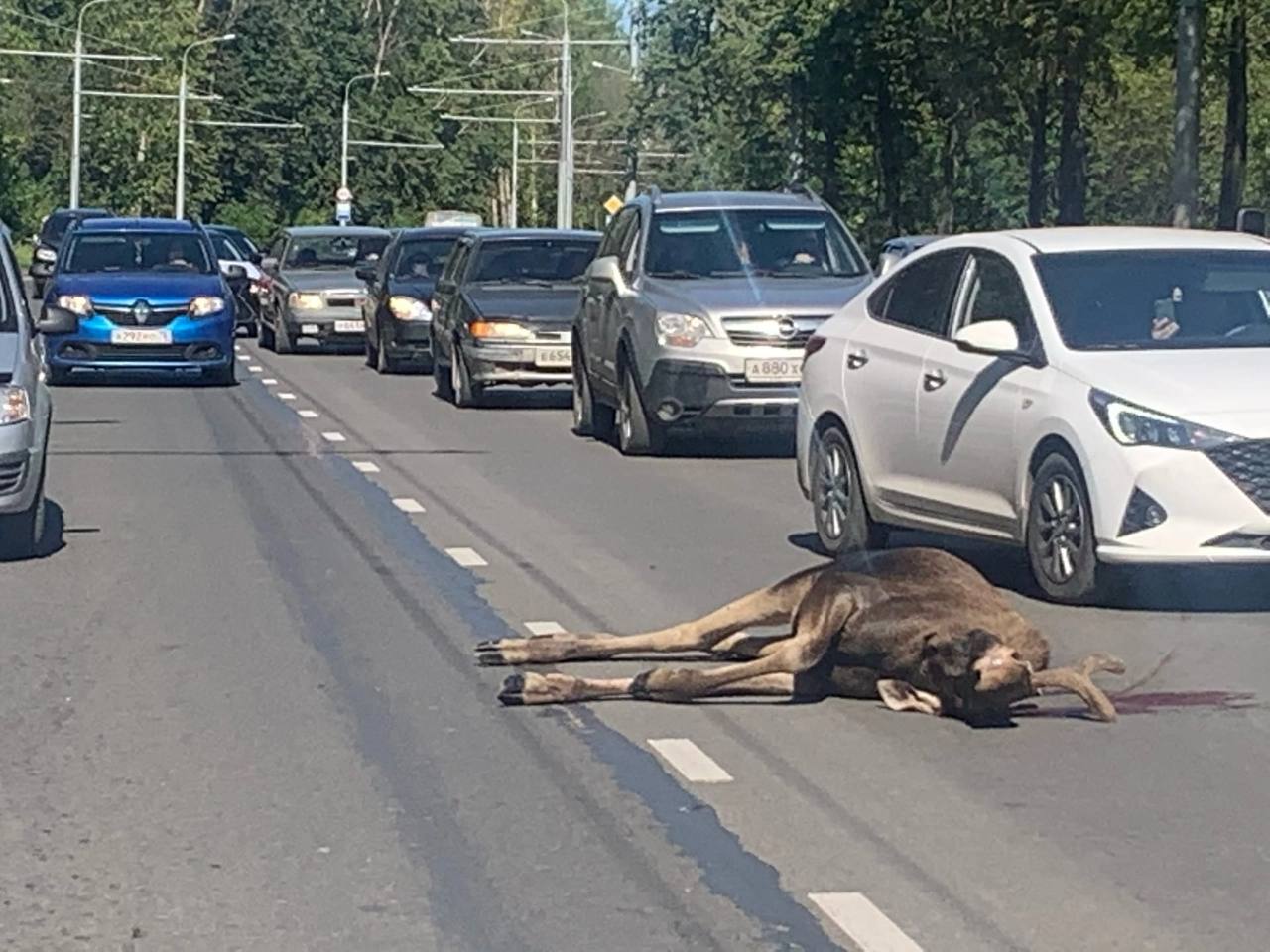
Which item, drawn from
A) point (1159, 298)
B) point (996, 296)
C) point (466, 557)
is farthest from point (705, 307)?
point (1159, 298)

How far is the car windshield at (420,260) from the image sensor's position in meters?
30.3

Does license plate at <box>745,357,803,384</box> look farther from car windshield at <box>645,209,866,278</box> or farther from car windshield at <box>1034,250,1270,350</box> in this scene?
car windshield at <box>1034,250,1270,350</box>

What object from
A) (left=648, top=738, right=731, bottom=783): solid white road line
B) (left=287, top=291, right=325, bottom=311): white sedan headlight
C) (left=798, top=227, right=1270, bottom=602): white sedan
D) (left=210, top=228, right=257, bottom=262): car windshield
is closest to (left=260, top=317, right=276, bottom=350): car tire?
(left=287, top=291, right=325, bottom=311): white sedan headlight

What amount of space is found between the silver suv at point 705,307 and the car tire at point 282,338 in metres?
14.0

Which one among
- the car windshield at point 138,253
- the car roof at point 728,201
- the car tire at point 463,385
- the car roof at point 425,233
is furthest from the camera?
the car roof at point 425,233

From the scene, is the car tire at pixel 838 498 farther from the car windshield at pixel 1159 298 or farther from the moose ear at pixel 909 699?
the moose ear at pixel 909 699

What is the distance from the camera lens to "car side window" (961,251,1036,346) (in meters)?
11.9

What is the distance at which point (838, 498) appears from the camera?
43.7 ft

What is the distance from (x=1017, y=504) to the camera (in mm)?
11586

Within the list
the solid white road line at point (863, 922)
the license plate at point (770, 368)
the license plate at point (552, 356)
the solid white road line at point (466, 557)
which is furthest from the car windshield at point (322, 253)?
the solid white road line at point (863, 922)

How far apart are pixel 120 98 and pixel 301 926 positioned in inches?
3461

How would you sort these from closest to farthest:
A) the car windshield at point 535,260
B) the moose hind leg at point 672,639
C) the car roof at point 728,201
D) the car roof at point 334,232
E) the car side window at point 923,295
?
1. the moose hind leg at point 672,639
2. the car side window at point 923,295
3. the car roof at point 728,201
4. the car windshield at point 535,260
5. the car roof at point 334,232

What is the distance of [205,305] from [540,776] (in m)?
19.3

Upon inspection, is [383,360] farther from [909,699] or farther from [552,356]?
[909,699]
